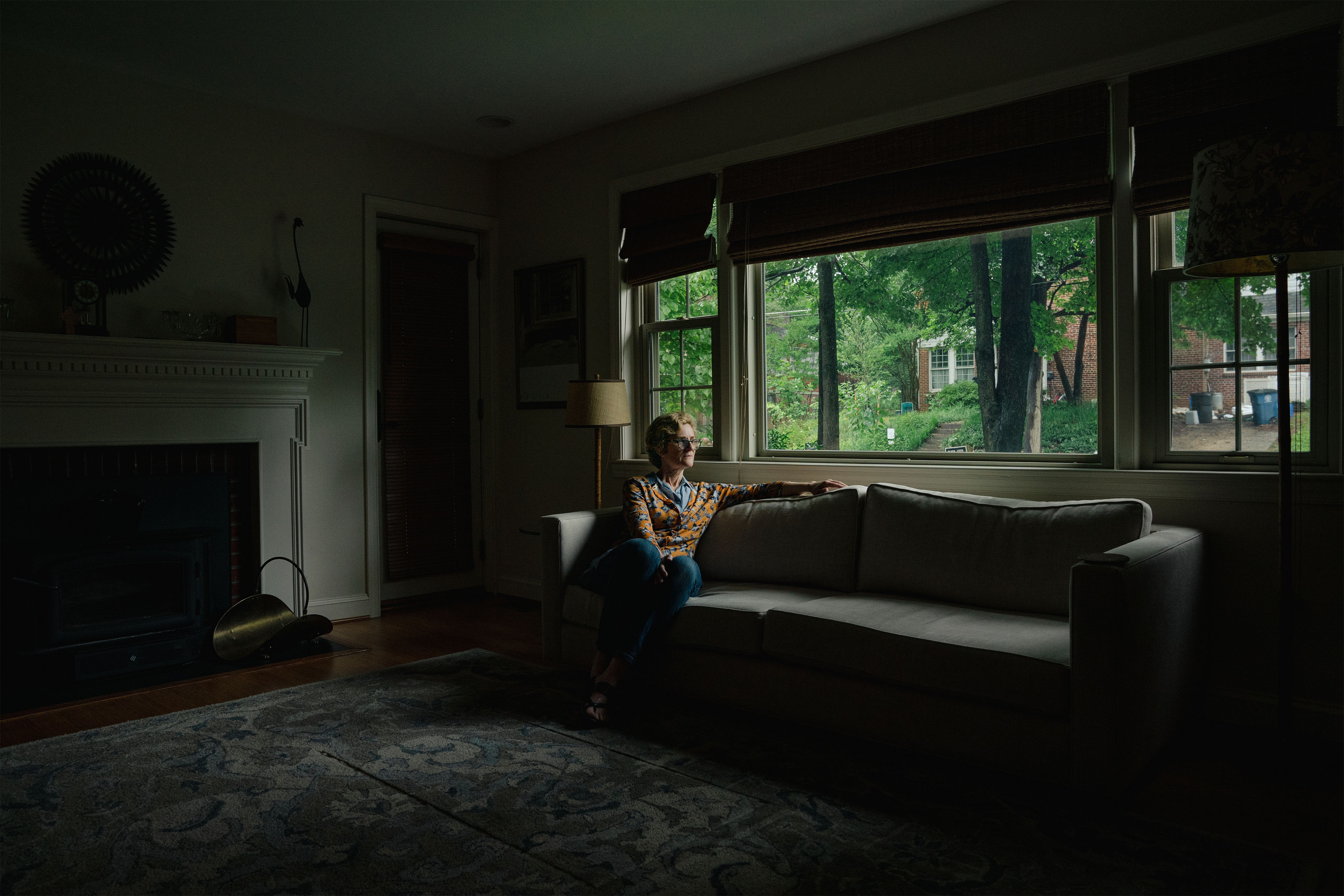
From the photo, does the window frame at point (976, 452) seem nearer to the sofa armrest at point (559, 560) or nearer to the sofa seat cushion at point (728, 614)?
the sofa seat cushion at point (728, 614)

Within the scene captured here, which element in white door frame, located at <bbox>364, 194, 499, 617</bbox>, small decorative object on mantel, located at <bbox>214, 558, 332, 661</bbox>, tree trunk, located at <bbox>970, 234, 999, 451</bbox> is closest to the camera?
tree trunk, located at <bbox>970, 234, 999, 451</bbox>

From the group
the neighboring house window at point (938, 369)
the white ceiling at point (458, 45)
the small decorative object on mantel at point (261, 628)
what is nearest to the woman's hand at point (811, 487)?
the neighboring house window at point (938, 369)

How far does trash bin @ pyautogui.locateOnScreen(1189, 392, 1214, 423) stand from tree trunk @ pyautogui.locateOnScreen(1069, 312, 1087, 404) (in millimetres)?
355

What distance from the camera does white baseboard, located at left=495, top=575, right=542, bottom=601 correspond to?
511cm

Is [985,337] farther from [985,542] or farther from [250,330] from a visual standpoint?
[250,330]

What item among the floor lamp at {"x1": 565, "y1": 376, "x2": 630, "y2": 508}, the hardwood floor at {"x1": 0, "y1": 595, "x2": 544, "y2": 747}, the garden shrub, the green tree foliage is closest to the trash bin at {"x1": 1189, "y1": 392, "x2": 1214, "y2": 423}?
the garden shrub

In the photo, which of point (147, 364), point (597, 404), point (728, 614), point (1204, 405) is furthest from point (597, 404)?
point (1204, 405)

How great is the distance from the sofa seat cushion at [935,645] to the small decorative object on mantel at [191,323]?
3.00 meters

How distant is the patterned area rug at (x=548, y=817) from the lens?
1.91 meters

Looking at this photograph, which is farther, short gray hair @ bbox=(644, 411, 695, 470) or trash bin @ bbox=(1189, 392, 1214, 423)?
short gray hair @ bbox=(644, 411, 695, 470)

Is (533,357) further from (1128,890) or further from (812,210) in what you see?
(1128,890)

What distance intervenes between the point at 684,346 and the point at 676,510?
120 cm

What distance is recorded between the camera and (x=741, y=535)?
353 centimetres

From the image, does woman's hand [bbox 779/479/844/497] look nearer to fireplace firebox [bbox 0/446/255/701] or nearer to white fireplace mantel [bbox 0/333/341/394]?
white fireplace mantel [bbox 0/333/341/394]
